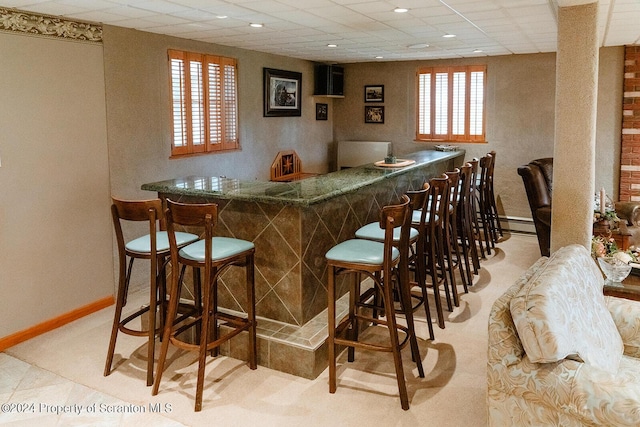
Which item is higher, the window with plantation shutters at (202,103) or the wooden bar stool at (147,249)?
the window with plantation shutters at (202,103)

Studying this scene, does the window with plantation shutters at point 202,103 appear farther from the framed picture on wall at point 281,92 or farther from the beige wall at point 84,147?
the framed picture on wall at point 281,92

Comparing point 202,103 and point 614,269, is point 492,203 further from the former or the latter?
point 202,103

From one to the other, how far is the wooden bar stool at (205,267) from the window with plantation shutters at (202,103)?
227 centimetres

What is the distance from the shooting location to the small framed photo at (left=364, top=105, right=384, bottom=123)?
7926 millimetres

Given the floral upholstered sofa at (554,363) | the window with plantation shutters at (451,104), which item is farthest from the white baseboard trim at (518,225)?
the floral upholstered sofa at (554,363)

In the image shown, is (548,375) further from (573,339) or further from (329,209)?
(329,209)

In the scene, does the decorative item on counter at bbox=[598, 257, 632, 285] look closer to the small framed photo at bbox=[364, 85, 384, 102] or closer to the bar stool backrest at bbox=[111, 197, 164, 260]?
the bar stool backrest at bbox=[111, 197, 164, 260]

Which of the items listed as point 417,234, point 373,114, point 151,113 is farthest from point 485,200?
point 151,113

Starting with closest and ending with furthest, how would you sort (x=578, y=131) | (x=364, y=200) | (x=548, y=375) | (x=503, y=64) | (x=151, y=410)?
(x=548, y=375) < (x=151, y=410) < (x=578, y=131) < (x=364, y=200) < (x=503, y=64)

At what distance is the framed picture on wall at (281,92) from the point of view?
6.60m

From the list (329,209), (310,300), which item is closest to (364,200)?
(329,209)

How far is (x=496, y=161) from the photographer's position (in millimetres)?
7258

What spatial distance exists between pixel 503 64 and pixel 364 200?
3.75 m

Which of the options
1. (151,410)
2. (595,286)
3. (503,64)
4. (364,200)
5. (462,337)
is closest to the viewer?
(595,286)
